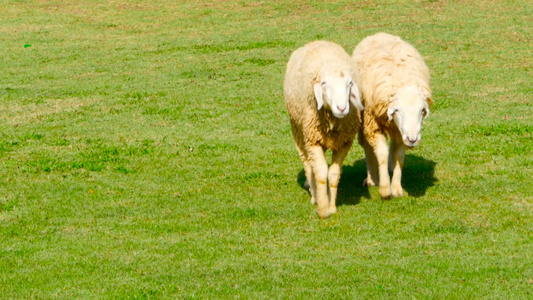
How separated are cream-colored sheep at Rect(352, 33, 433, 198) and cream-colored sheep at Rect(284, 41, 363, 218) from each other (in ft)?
1.68

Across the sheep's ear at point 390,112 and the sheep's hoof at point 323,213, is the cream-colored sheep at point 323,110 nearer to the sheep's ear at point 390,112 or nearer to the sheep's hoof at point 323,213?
the sheep's hoof at point 323,213

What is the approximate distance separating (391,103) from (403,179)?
185cm

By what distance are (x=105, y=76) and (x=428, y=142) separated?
31.7 ft

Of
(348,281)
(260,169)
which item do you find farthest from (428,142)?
(348,281)

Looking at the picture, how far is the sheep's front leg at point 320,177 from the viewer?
9.54 m

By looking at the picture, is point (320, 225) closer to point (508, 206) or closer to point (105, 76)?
point (508, 206)

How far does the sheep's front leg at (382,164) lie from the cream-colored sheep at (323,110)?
54 cm

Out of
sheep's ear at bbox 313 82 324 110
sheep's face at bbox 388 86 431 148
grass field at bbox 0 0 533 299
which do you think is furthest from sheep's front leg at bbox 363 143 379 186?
sheep's ear at bbox 313 82 324 110

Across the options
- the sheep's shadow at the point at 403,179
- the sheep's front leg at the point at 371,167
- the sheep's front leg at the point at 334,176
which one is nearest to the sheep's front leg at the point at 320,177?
the sheep's front leg at the point at 334,176

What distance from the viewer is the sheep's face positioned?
945cm

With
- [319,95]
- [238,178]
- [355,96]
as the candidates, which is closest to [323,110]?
[319,95]

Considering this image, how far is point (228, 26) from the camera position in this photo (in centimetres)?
2469

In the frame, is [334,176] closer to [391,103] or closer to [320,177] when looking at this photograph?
[320,177]

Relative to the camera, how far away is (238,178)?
11.6 metres
